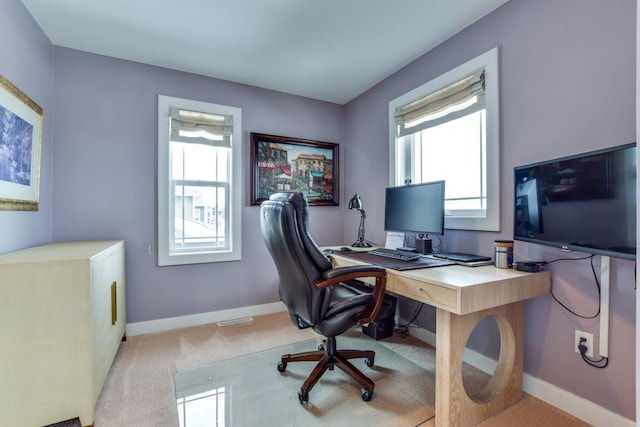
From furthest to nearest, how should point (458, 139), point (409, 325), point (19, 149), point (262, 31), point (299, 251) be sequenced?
point (409, 325) < point (458, 139) < point (262, 31) < point (19, 149) < point (299, 251)

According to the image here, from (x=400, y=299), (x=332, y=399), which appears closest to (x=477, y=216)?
(x=400, y=299)

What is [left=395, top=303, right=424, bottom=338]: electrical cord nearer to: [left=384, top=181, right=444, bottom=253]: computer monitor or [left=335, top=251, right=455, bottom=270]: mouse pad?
[left=384, top=181, right=444, bottom=253]: computer monitor

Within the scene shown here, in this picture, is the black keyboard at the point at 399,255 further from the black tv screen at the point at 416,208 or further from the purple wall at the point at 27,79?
the purple wall at the point at 27,79

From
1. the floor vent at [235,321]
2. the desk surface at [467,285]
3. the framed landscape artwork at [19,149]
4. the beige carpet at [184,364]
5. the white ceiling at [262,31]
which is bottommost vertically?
the beige carpet at [184,364]

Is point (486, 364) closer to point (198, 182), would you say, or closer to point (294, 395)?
point (294, 395)

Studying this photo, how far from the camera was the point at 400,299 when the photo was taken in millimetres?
2701

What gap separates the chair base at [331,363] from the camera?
165 centimetres

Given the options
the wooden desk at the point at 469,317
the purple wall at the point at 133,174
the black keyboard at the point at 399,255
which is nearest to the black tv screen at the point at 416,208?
the black keyboard at the point at 399,255

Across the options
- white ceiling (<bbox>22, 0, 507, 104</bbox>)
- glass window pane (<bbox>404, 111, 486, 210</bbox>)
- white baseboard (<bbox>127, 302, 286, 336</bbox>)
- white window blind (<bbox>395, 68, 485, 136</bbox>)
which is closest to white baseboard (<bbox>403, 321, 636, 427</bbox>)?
glass window pane (<bbox>404, 111, 486, 210</bbox>)

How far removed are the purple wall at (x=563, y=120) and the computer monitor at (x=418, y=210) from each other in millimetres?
305

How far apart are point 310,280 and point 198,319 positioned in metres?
1.82

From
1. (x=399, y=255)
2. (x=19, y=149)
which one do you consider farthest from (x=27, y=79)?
(x=399, y=255)

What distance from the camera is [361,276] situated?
1.58 metres

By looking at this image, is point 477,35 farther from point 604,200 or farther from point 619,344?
point 619,344
